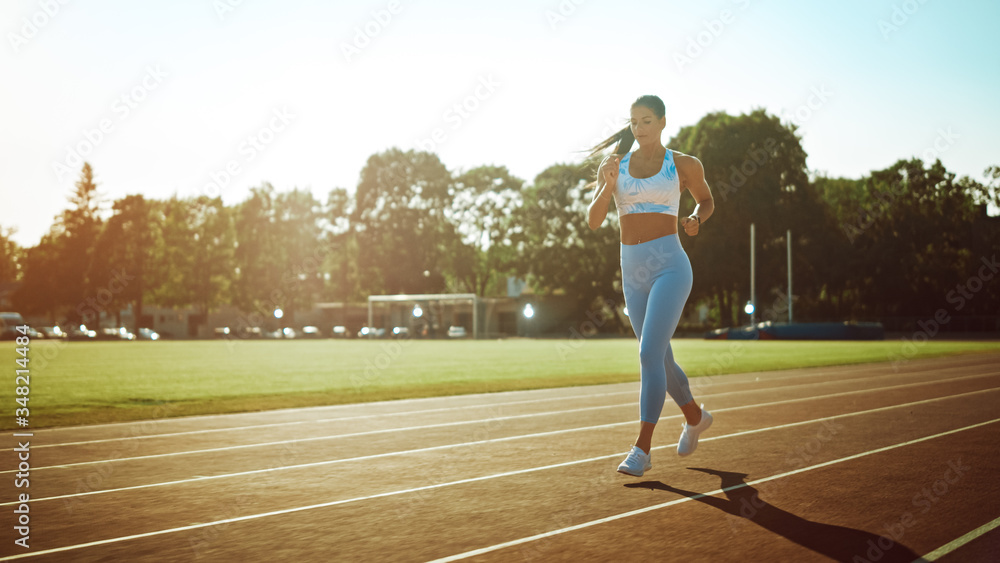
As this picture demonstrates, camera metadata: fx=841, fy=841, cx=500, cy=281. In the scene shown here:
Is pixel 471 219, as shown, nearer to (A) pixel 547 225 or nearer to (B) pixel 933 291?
(A) pixel 547 225

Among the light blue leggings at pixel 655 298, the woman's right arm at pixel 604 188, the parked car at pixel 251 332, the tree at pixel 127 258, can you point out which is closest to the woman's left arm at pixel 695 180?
the light blue leggings at pixel 655 298

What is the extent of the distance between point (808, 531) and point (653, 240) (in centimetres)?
238

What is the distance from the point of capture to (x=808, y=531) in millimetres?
4273

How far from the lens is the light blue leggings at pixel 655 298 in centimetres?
590

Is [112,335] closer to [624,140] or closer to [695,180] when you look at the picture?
[624,140]

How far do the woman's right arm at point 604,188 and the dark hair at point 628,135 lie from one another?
0.32m

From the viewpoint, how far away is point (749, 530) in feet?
14.1

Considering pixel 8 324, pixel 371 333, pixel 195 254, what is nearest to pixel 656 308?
pixel 371 333

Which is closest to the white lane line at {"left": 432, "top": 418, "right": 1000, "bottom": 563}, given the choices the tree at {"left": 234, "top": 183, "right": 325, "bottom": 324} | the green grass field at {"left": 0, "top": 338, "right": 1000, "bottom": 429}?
the green grass field at {"left": 0, "top": 338, "right": 1000, "bottom": 429}

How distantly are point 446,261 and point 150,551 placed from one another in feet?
244

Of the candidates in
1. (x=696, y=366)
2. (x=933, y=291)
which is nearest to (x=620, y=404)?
(x=696, y=366)

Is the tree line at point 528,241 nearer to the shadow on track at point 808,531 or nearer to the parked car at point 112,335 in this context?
the parked car at point 112,335

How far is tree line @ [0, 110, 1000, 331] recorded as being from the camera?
58562mm

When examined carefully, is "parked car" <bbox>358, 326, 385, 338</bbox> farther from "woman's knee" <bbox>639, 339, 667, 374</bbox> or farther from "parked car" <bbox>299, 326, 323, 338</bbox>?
"woman's knee" <bbox>639, 339, 667, 374</bbox>
